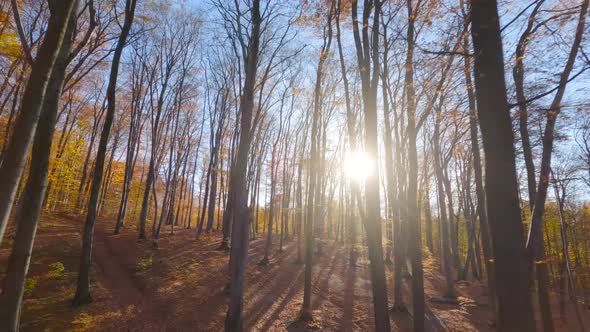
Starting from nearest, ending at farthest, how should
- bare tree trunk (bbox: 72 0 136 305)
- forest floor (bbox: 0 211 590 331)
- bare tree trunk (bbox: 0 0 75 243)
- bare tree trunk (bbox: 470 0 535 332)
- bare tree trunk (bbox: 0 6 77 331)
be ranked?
bare tree trunk (bbox: 470 0 535 332)
bare tree trunk (bbox: 0 0 75 243)
bare tree trunk (bbox: 0 6 77 331)
forest floor (bbox: 0 211 590 331)
bare tree trunk (bbox: 72 0 136 305)

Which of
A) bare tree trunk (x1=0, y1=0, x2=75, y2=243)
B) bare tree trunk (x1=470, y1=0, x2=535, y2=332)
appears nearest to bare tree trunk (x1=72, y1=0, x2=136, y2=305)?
bare tree trunk (x1=0, y1=0, x2=75, y2=243)

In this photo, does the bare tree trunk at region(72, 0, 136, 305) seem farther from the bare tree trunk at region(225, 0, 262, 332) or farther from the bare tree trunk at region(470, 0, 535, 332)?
the bare tree trunk at region(470, 0, 535, 332)

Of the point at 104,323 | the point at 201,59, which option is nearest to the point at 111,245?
the point at 104,323

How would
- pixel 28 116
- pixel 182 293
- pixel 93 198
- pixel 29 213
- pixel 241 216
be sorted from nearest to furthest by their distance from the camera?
pixel 28 116, pixel 29 213, pixel 241 216, pixel 93 198, pixel 182 293

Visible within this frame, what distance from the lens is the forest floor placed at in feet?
20.9

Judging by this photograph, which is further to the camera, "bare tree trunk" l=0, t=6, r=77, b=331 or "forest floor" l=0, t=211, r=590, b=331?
"forest floor" l=0, t=211, r=590, b=331

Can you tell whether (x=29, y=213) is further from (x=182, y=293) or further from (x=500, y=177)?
(x=500, y=177)

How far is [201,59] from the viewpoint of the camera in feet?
49.4

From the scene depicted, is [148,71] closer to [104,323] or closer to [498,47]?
[104,323]

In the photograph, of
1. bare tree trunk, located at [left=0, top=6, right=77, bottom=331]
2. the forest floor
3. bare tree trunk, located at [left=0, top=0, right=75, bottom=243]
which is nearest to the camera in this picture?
bare tree trunk, located at [left=0, top=0, right=75, bottom=243]

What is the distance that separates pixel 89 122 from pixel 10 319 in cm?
2375

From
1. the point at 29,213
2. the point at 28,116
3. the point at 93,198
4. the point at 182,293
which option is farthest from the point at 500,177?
the point at 182,293

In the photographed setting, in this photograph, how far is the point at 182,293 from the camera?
27.6 ft

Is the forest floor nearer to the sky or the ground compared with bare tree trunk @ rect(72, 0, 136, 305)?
nearer to the ground
